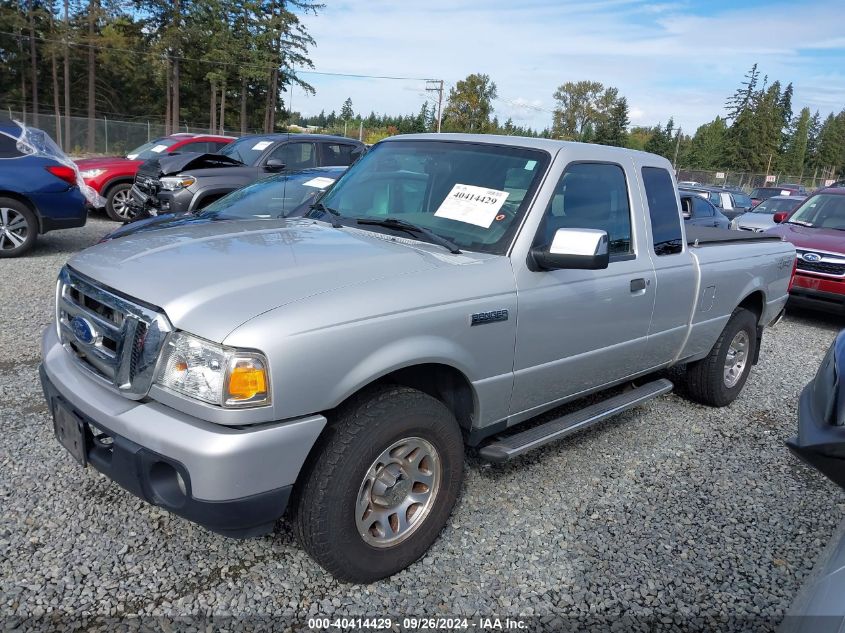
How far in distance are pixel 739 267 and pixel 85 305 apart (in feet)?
14.0

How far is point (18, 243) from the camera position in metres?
8.45

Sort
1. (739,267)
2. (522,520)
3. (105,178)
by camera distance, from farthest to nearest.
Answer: (105,178) → (739,267) → (522,520)

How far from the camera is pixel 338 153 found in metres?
11.7

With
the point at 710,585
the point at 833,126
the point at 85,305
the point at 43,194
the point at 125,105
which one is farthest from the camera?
the point at 833,126

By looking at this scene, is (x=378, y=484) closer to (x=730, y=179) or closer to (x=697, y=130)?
(x=730, y=179)

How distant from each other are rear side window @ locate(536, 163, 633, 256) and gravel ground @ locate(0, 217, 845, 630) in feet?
4.64

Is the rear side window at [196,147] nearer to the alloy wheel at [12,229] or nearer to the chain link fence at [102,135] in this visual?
the alloy wheel at [12,229]

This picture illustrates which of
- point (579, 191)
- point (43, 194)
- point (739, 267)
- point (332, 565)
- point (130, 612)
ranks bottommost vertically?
point (130, 612)

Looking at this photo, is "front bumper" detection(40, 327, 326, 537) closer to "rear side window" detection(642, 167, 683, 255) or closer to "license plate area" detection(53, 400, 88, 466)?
"license plate area" detection(53, 400, 88, 466)

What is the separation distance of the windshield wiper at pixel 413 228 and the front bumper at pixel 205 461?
1.13m

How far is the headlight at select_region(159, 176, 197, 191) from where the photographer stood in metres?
8.96

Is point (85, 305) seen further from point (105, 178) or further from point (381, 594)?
point (105, 178)

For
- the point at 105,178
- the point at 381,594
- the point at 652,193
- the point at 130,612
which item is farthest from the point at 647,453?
the point at 105,178

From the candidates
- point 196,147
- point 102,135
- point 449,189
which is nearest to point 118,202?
point 196,147
